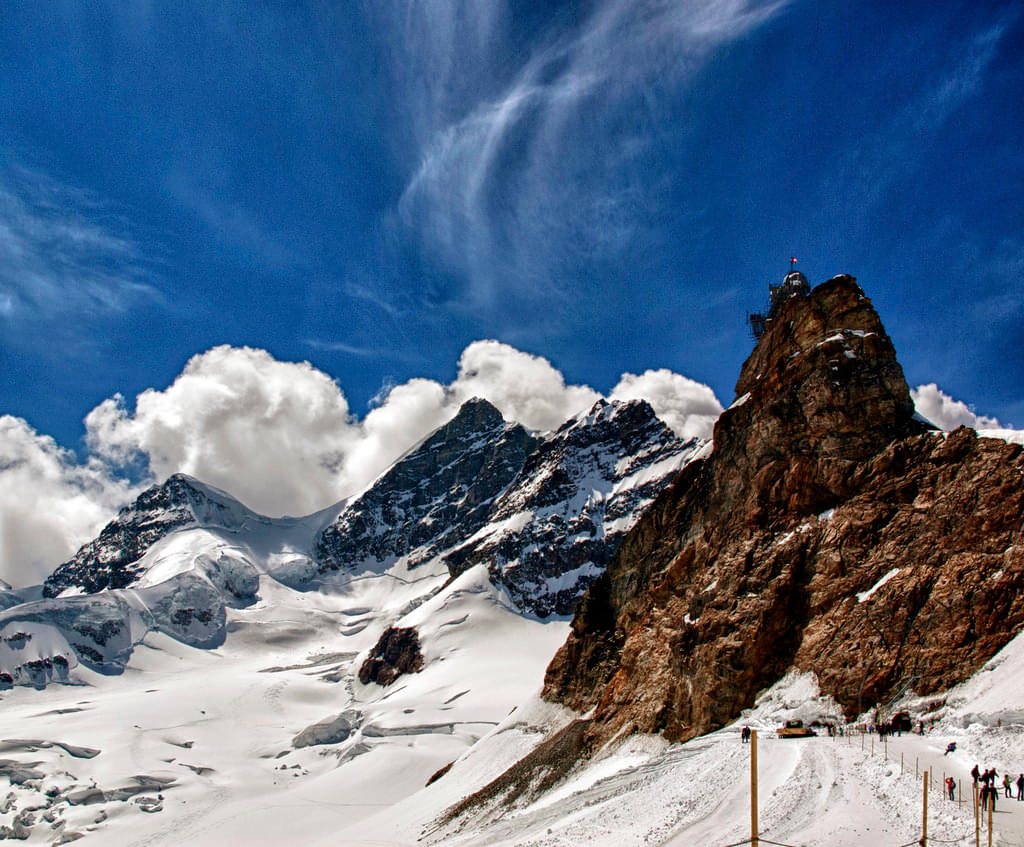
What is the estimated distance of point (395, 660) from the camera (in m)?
191

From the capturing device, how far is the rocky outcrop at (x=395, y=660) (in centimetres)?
18550

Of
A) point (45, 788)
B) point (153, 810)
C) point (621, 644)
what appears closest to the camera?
point (621, 644)

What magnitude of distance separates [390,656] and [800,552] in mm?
157710

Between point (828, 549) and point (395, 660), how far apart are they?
157 m

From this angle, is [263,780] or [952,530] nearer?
[952,530]

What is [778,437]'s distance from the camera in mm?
61531

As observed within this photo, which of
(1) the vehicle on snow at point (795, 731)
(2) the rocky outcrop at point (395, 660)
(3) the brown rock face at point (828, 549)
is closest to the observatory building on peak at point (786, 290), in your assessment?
(3) the brown rock face at point (828, 549)

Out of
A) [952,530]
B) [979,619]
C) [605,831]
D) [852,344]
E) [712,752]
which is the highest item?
[852,344]

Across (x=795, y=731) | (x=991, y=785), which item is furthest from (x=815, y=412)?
(x=991, y=785)

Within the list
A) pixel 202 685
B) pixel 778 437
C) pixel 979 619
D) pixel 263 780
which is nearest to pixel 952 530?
pixel 979 619

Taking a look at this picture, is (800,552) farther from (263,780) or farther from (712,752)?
(263,780)

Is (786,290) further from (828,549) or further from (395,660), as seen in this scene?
(395,660)

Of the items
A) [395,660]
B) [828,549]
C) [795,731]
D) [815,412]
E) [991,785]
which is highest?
[395,660]

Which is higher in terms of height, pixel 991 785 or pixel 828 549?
pixel 828 549
